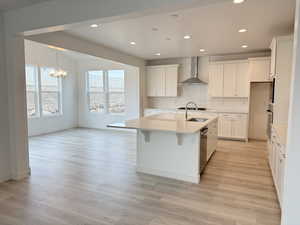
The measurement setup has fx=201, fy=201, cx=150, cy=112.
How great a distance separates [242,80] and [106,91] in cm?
505

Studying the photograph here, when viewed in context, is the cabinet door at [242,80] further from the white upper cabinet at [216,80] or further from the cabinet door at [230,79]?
the white upper cabinet at [216,80]

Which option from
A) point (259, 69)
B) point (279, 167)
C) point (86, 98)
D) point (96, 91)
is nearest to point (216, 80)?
point (259, 69)

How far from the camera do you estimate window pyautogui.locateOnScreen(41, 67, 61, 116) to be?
7.32m

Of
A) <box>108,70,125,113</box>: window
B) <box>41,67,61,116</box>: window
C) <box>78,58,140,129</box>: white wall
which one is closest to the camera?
<box>41,67,61,116</box>: window

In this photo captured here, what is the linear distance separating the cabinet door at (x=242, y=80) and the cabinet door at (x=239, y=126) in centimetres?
70

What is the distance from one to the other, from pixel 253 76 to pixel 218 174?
3767 millimetres

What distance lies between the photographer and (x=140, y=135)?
366 cm

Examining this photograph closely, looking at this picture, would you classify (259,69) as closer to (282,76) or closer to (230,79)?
(230,79)

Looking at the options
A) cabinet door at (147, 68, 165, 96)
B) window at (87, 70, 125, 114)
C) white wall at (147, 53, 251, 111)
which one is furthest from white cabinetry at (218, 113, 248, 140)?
window at (87, 70, 125, 114)

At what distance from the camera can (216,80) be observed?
6531mm

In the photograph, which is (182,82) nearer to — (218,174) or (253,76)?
(253,76)

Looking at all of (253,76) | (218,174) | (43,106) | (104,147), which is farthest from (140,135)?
(43,106)

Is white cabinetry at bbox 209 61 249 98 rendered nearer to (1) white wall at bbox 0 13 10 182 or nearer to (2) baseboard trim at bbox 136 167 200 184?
(2) baseboard trim at bbox 136 167 200 184

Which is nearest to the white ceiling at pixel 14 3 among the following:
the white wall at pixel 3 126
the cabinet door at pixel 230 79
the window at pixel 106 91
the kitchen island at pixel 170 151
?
the white wall at pixel 3 126
